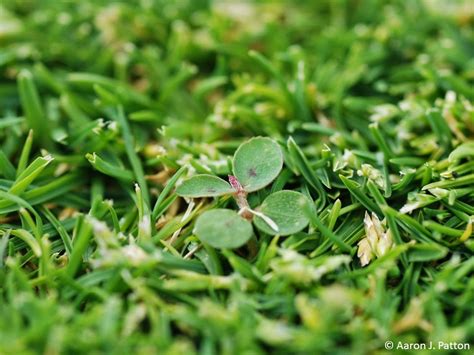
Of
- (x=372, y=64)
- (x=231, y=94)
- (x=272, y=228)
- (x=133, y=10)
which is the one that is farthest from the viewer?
(x=133, y=10)

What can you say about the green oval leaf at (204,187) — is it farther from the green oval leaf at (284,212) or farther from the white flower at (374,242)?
the white flower at (374,242)

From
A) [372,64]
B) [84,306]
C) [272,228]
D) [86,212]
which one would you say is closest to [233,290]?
[272,228]

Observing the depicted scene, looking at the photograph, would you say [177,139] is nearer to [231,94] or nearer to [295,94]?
[231,94]

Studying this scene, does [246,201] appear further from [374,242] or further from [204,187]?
[374,242]

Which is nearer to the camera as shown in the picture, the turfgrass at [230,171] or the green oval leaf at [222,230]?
the turfgrass at [230,171]

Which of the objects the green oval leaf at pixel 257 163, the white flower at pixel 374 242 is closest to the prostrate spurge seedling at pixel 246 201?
the green oval leaf at pixel 257 163

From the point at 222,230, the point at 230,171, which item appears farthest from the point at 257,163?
the point at 222,230
